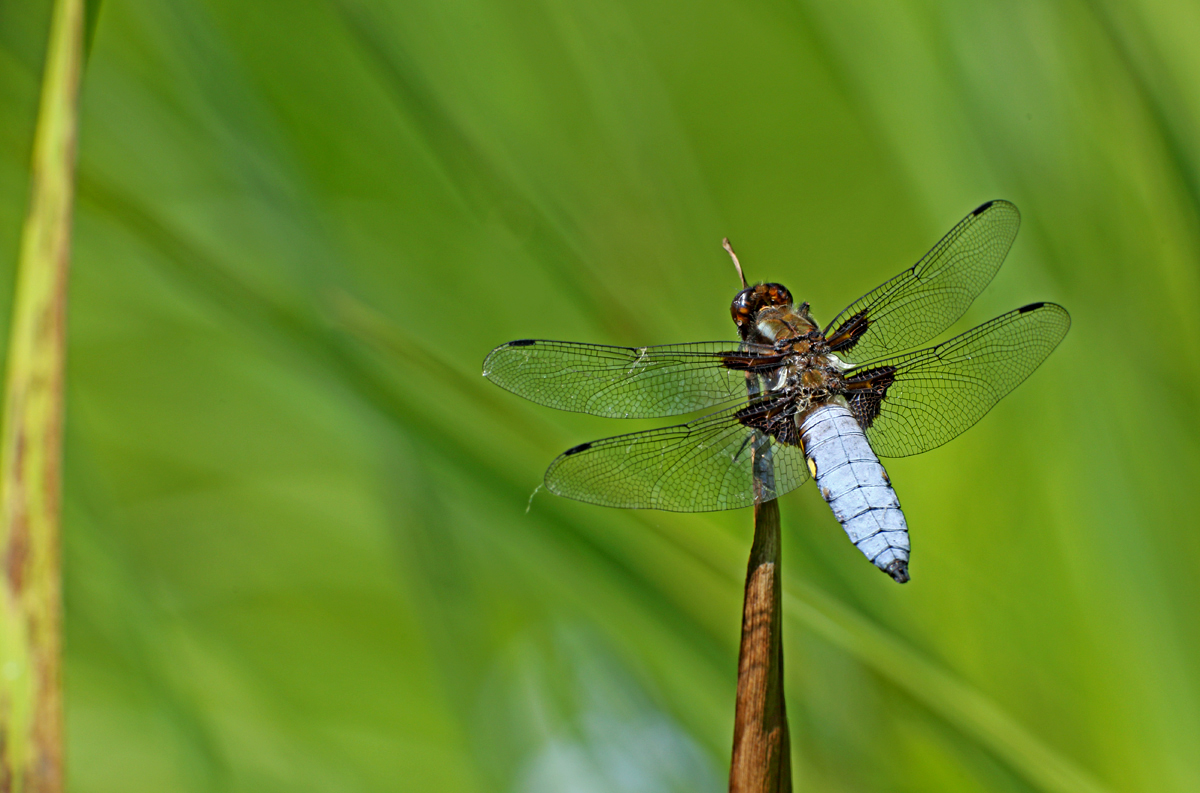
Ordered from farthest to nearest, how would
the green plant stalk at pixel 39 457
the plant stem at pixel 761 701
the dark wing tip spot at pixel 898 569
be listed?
the dark wing tip spot at pixel 898 569, the green plant stalk at pixel 39 457, the plant stem at pixel 761 701

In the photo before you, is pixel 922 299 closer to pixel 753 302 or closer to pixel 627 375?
pixel 753 302

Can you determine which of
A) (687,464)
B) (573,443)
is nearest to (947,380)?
(687,464)

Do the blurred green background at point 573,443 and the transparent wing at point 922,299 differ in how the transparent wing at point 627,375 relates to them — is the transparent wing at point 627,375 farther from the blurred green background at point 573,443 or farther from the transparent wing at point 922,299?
the transparent wing at point 922,299

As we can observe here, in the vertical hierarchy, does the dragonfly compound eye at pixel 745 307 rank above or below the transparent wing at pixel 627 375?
above

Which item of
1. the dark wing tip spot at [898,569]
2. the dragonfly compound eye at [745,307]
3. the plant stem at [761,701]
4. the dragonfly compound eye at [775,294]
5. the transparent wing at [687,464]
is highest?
the dragonfly compound eye at [775,294]

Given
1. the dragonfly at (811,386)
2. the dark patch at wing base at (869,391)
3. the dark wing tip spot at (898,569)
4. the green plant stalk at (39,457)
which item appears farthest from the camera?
the dark patch at wing base at (869,391)

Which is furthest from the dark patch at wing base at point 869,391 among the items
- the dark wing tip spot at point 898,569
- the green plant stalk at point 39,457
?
the green plant stalk at point 39,457

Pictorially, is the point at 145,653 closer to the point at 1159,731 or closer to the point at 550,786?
the point at 550,786

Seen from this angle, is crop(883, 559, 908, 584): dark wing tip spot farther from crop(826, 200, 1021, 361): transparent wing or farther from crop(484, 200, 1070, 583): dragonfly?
crop(826, 200, 1021, 361): transparent wing
